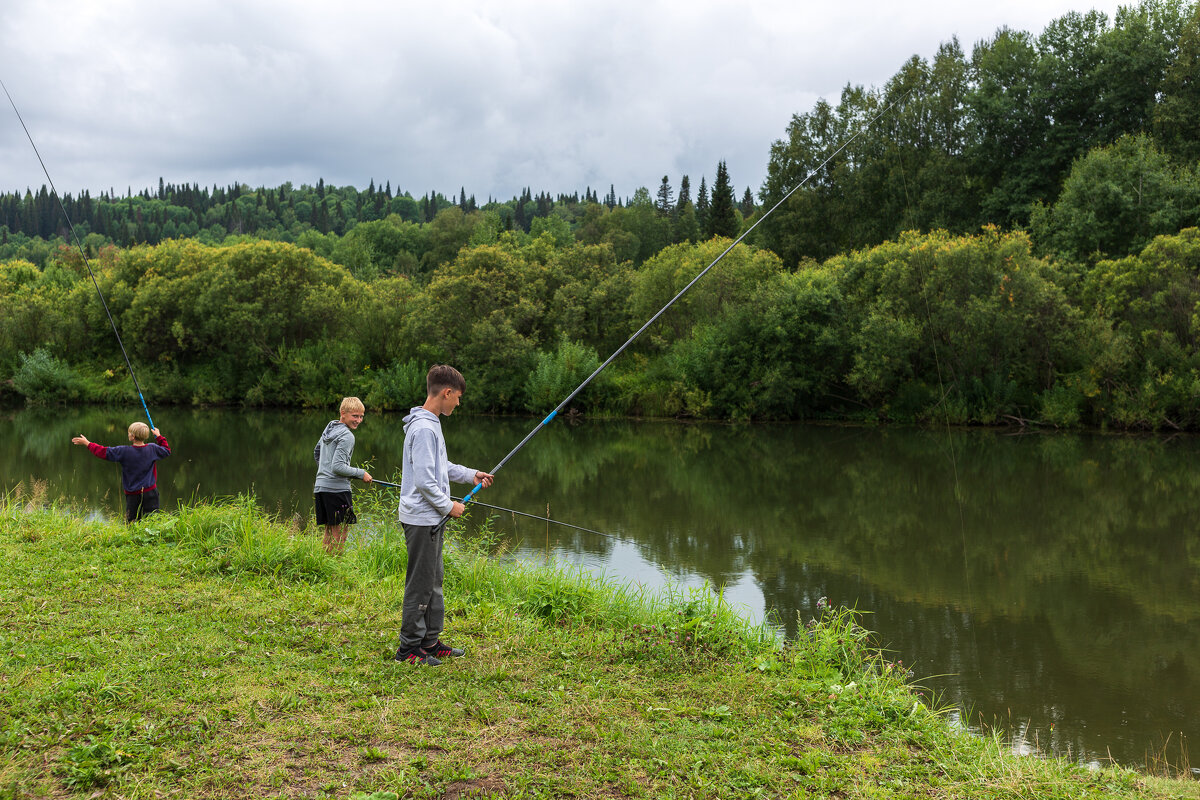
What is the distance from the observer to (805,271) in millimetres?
36812

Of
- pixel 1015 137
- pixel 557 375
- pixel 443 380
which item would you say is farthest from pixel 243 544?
pixel 1015 137

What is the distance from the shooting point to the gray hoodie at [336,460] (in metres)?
7.90

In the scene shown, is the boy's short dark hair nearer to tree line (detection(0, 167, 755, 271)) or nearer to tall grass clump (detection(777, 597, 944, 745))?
tall grass clump (detection(777, 597, 944, 745))

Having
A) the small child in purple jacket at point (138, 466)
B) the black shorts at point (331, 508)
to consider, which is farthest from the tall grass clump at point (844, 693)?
the small child in purple jacket at point (138, 466)

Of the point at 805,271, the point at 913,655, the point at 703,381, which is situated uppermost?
the point at 805,271

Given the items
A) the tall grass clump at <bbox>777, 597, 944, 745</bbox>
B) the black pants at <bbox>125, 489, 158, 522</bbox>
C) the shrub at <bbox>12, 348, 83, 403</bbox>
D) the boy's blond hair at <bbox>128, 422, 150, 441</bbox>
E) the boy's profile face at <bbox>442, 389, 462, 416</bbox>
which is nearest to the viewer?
the tall grass clump at <bbox>777, 597, 944, 745</bbox>

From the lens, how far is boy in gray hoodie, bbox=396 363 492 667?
5035mm

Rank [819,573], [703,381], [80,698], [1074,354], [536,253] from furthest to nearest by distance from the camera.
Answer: [536,253]
[703,381]
[1074,354]
[819,573]
[80,698]

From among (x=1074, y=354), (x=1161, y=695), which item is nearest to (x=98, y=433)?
(x=1161, y=695)

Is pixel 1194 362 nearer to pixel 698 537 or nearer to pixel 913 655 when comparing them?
pixel 698 537

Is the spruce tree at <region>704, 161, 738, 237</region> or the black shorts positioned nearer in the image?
the black shorts

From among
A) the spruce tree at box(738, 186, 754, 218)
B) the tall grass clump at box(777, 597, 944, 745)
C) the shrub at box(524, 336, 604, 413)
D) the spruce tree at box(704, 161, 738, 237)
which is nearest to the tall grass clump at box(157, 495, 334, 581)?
the tall grass clump at box(777, 597, 944, 745)

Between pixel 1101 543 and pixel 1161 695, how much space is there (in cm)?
703

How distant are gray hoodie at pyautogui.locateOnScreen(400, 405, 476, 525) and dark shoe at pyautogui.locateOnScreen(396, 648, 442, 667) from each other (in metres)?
0.82
